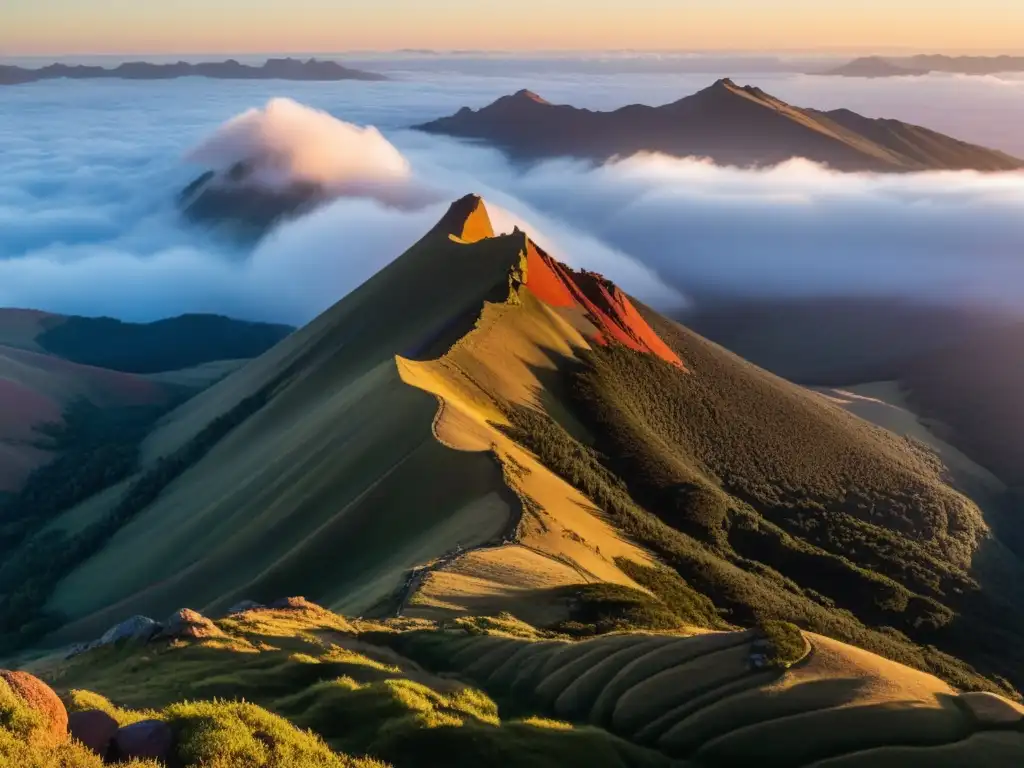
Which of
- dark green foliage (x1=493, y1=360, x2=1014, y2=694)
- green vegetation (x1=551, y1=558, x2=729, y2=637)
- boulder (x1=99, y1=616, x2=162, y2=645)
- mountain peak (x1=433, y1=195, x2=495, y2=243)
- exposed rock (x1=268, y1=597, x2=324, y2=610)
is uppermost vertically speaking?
mountain peak (x1=433, y1=195, x2=495, y2=243)

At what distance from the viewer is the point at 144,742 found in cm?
1546

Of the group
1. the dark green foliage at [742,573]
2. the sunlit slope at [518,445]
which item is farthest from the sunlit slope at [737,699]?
the dark green foliage at [742,573]

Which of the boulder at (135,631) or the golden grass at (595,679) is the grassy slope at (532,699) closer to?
the golden grass at (595,679)

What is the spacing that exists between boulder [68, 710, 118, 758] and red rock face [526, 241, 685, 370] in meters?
78.8

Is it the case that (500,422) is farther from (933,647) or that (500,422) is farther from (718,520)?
(933,647)

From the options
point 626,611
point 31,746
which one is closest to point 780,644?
point 626,611

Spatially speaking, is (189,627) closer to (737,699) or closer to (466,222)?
(737,699)

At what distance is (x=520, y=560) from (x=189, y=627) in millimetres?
16740

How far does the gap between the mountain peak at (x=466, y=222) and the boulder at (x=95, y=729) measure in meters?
104

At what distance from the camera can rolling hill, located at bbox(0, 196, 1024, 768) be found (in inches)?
866

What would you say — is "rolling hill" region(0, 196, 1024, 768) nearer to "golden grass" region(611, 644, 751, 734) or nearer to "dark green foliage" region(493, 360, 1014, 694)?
"golden grass" region(611, 644, 751, 734)

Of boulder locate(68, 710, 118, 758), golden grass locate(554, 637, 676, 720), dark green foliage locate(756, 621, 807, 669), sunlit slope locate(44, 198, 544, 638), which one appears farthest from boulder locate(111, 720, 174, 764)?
sunlit slope locate(44, 198, 544, 638)

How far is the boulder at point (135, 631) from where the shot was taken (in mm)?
26906

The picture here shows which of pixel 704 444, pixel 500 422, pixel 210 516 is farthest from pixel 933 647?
pixel 210 516
